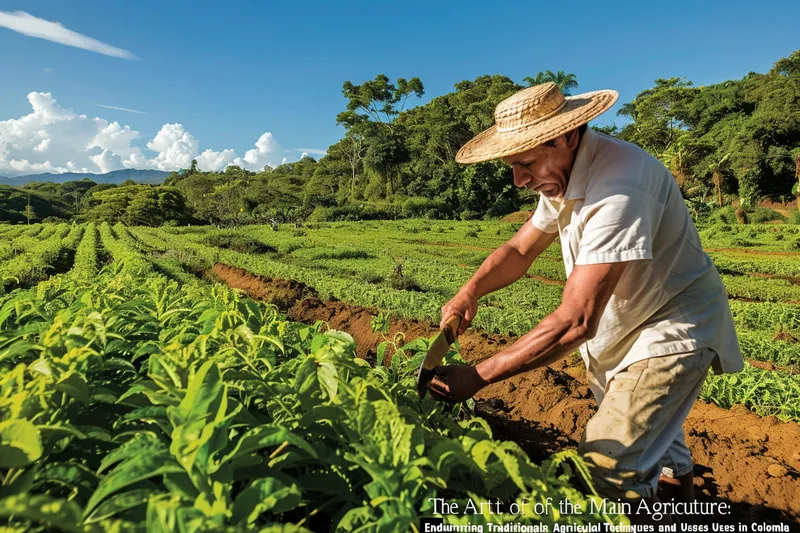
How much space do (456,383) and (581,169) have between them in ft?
Answer: 3.51

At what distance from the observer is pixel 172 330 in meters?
1.78

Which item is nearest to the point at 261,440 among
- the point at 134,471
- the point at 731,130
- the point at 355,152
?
the point at 134,471

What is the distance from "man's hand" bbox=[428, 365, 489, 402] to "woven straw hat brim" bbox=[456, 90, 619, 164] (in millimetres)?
876

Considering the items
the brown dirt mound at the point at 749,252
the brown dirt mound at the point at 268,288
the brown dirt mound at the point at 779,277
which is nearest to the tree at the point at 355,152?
the brown dirt mound at the point at 749,252

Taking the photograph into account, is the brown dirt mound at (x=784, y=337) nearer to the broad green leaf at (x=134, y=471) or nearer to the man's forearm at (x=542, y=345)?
the man's forearm at (x=542, y=345)

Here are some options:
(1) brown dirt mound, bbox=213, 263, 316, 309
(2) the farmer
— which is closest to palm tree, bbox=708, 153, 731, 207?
(1) brown dirt mound, bbox=213, 263, 316, 309

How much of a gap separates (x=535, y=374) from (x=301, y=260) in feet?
39.7

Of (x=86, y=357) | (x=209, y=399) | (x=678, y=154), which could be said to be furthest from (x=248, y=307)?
(x=678, y=154)

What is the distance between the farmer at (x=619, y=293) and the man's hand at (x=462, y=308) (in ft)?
0.03

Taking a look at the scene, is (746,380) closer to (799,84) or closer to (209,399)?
(209,399)

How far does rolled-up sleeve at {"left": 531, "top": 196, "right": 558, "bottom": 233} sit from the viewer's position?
8.06 ft

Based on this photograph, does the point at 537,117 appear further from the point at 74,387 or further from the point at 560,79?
the point at 560,79

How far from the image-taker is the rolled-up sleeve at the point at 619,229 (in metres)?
1.72

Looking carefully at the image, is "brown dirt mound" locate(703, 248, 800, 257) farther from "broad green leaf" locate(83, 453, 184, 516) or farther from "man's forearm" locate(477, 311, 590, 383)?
"broad green leaf" locate(83, 453, 184, 516)
